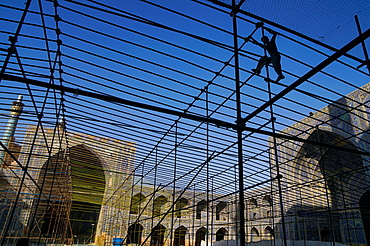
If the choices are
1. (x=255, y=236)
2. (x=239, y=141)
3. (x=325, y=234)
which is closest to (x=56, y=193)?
(x=255, y=236)

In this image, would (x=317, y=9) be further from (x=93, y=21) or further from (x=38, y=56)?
(x=38, y=56)

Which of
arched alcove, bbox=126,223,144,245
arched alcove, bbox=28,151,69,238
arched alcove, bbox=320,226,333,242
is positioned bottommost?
arched alcove, bbox=126,223,144,245

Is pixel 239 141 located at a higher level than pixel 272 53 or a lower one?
lower

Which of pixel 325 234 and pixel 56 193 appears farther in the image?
pixel 56 193

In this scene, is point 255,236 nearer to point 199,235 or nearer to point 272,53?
point 199,235

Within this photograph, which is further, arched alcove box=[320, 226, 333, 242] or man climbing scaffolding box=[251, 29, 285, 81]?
arched alcove box=[320, 226, 333, 242]

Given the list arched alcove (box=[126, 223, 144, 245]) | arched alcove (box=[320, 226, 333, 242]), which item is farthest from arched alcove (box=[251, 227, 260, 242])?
arched alcove (box=[126, 223, 144, 245])

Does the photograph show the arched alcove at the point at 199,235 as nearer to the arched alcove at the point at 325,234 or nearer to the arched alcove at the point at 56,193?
the arched alcove at the point at 325,234

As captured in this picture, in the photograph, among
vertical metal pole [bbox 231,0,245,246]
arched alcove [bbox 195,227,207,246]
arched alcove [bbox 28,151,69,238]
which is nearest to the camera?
vertical metal pole [bbox 231,0,245,246]

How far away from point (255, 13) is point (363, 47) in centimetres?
265

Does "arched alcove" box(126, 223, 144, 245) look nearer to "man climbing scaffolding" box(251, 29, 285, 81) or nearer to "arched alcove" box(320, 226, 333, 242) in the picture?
"man climbing scaffolding" box(251, 29, 285, 81)

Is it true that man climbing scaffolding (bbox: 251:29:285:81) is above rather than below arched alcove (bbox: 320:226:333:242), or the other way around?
above

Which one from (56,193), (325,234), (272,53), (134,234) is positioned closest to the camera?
(272,53)

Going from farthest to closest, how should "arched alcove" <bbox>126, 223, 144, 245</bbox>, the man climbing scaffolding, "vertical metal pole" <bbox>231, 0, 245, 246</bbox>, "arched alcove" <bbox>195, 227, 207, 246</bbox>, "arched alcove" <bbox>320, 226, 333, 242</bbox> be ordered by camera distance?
"arched alcove" <bbox>195, 227, 207, 246</bbox>
"arched alcove" <bbox>320, 226, 333, 242</bbox>
"arched alcove" <bbox>126, 223, 144, 245</bbox>
the man climbing scaffolding
"vertical metal pole" <bbox>231, 0, 245, 246</bbox>
